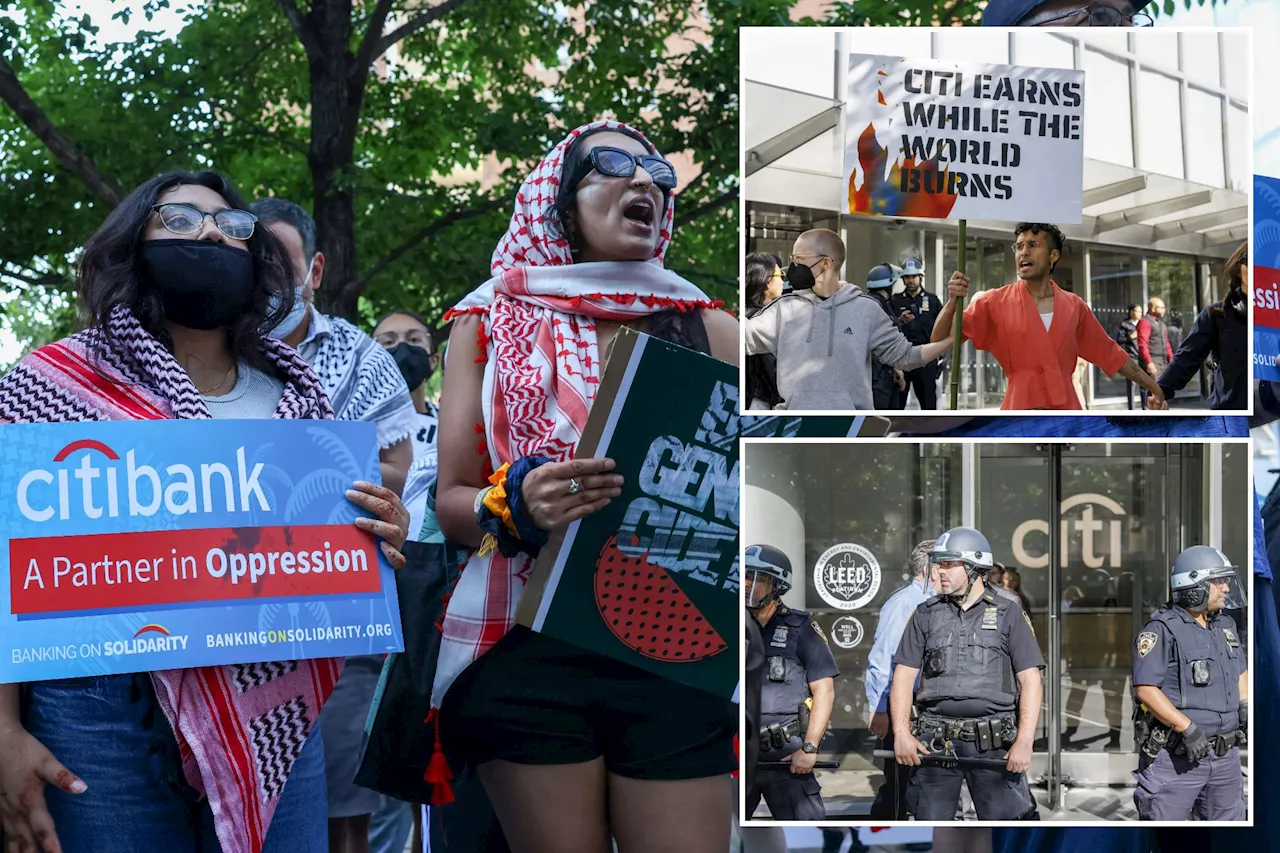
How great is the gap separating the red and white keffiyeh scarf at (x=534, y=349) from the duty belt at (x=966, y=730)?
0.72 m

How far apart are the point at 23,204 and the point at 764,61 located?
8543mm

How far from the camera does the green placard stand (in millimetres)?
2248

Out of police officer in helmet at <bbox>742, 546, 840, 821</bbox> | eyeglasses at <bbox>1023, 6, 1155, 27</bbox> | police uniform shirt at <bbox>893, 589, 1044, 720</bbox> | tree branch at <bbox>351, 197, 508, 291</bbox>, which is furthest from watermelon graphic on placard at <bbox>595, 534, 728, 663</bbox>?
tree branch at <bbox>351, 197, 508, 291</bbox>

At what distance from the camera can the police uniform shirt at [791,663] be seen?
215cm

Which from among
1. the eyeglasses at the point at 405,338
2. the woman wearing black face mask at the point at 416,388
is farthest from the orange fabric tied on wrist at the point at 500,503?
the eyeglasses at the point at 405,338

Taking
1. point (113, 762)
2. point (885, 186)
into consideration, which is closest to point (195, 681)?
point (113, 762)

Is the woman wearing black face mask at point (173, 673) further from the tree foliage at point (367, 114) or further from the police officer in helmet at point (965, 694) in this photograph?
the tree foliage at point (367, 114)

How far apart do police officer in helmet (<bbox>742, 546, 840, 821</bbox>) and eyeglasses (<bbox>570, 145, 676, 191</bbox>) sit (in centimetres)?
72

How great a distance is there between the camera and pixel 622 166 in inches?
96.3

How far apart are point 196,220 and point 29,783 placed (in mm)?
997

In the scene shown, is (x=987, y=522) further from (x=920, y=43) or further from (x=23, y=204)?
(x=23, y=204)

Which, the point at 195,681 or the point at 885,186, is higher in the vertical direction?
the point at 885,186

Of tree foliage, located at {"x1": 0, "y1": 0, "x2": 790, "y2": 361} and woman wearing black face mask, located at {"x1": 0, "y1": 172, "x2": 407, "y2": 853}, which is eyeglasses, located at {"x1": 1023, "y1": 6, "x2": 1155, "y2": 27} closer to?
woman wearing black face mask, located at {"x1": 0, "y1": 172, "x2": 407, "y2": 853}

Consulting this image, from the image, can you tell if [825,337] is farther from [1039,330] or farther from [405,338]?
[405,338]
